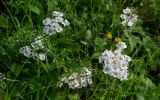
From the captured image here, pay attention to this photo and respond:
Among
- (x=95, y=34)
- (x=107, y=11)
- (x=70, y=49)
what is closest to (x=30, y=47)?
A: (x=70, y=49)

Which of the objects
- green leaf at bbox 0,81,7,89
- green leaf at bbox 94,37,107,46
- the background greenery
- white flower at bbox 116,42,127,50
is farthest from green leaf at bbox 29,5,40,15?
green leaf at bbox 0,81,7,89

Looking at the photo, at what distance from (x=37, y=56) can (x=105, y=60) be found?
0.40 meters

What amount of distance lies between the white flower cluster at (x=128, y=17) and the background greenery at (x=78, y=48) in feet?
0.15

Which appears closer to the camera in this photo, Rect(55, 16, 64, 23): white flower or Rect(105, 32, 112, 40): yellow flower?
Rect(55, 16, 64, 23): white flower

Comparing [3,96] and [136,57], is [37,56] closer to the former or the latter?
[3,96]

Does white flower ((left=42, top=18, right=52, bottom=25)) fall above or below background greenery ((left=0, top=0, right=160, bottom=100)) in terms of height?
above

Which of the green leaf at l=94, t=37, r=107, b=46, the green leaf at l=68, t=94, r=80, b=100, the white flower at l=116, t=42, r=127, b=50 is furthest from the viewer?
the green leaf at l=94, t=37, r=107, b=46

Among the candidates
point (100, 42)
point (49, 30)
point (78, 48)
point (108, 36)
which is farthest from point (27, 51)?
point (108, 36)

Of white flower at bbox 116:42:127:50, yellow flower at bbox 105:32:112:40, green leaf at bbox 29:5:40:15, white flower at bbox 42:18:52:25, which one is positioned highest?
green leaf at bbox 29:5:40:15

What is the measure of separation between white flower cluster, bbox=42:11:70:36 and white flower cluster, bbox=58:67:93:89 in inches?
14.1

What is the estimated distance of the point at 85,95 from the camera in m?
2.73

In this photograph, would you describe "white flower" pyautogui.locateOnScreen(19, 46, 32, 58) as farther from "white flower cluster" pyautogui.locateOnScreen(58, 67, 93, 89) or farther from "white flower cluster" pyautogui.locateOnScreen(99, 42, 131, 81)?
"white flower cluster" pyautogui.locateOnScreen(99, 42, 131, 81)

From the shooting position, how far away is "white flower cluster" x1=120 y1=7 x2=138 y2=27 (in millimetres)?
Result: 3162

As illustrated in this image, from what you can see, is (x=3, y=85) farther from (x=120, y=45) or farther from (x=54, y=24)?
(x=120, y=45)
